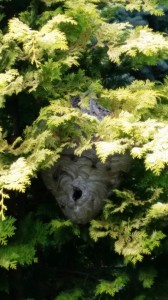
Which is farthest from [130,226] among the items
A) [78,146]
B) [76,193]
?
[78,146]

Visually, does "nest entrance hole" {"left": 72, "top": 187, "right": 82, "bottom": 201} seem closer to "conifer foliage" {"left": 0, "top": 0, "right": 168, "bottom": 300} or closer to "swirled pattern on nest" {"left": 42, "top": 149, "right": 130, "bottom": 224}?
"swirled pattern on nest" {"left": 42, "top": 149, "right": 130, "bottom": 224}

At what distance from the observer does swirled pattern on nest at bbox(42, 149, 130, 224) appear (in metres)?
2.51

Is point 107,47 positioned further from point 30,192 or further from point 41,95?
point 30,192

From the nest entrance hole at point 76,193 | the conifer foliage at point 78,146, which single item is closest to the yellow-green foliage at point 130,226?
the conifer foliage at point 78,146

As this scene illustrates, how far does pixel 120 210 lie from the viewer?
2430 mm

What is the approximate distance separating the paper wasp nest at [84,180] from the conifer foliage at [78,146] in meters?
0.07

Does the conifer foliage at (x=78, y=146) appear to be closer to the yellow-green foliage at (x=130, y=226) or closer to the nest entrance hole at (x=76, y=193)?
the yellow-green foliage at (x=130, y=226)

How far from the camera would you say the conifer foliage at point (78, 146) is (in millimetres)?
2244

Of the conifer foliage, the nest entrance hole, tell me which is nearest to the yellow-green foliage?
the conifer foliage

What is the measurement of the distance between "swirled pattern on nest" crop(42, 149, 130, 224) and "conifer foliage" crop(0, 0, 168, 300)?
74 mm

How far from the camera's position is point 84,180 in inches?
101

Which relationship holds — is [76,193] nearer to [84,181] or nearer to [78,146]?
[84,181]

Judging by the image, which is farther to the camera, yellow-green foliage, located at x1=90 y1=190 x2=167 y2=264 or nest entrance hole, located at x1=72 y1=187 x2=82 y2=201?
nest entrance hole, located at x1=72 y1=187 x2=82 y2=201

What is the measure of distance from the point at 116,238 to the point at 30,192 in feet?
2.58
